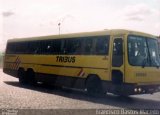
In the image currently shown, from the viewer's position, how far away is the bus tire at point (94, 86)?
16156 millimetres

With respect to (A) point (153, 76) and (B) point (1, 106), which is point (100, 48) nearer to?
(A) point (153, 76)

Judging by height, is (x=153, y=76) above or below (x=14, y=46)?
below

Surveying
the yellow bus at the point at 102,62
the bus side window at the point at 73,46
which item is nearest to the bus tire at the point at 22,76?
the yellow bus at the point at 102,62

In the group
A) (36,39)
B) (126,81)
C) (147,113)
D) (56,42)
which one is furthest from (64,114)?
(36,39)

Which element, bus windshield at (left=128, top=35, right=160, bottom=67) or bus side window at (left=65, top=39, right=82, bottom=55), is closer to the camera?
bus windshield at (left=128, top=35, right=160, bottom=67)

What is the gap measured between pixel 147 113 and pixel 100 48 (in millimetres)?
4937

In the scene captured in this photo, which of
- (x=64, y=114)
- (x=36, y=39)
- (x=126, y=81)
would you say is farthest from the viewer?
(x=36, y=39)

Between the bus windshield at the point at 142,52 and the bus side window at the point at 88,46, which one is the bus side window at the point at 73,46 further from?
the bus windshield at the point at 142,52

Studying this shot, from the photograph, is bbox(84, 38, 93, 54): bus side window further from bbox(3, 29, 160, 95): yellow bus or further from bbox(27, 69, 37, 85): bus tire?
bbox(27, 69, 37, 85): bus tire

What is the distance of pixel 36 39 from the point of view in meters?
22.1

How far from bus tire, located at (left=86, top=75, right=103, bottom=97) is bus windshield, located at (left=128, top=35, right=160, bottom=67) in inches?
80.7

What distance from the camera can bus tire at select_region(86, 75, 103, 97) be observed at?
53.0 feet

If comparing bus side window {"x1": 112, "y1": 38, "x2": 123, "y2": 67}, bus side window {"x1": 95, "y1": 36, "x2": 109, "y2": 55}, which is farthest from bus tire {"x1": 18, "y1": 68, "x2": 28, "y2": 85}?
bus side window {"x1": 112, "y1": 38, "x2": 123, "y2": 67}

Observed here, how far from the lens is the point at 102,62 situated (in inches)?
622
